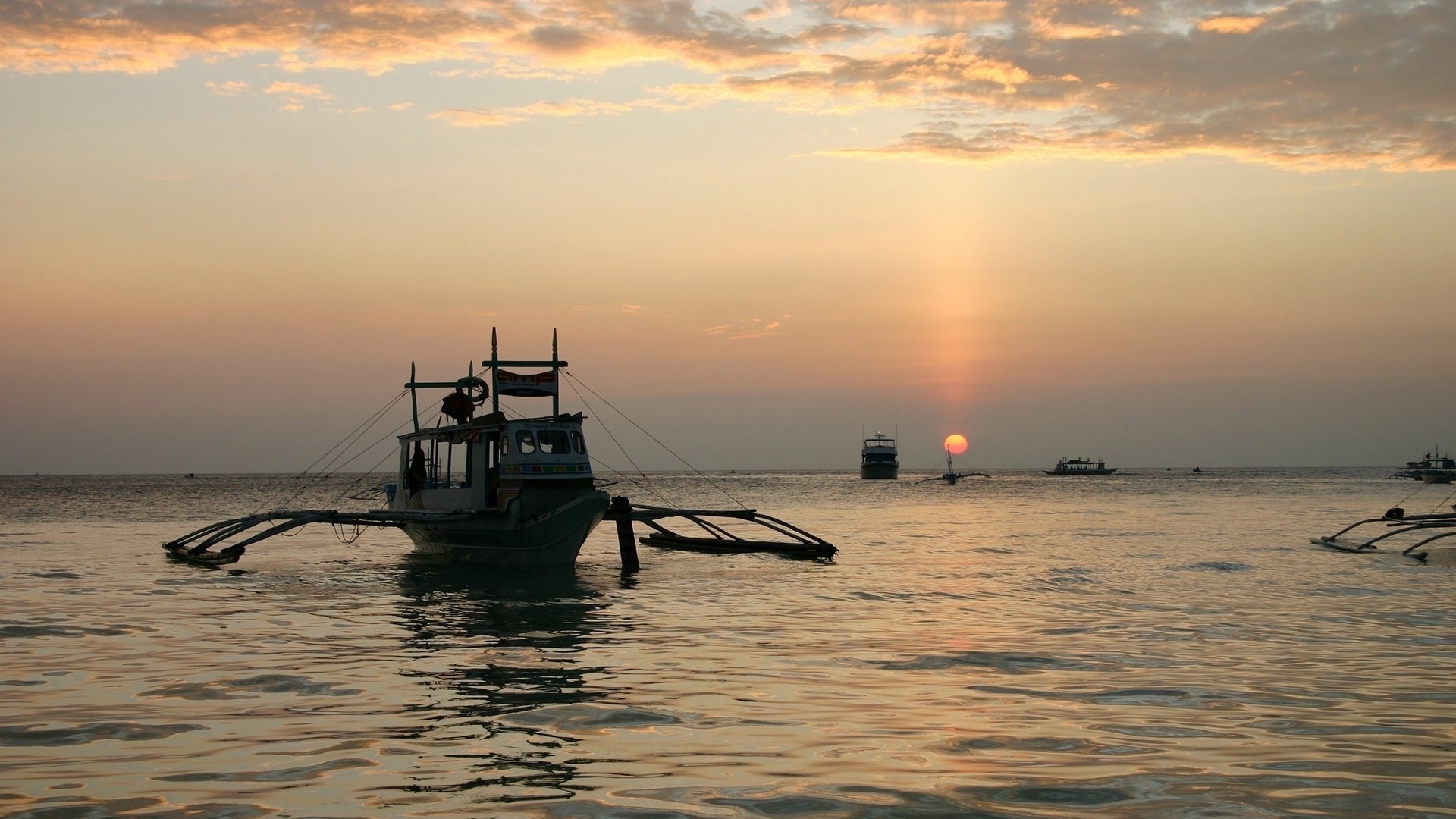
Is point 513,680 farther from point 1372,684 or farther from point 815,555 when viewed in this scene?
point 815,555

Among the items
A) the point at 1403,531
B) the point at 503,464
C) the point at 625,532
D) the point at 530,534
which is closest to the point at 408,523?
the point at 503,464

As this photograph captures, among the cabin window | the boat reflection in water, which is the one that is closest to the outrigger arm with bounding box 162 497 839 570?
the cabin window

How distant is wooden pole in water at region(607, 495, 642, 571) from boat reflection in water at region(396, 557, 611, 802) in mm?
3898

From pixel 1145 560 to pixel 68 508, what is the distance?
252 feet

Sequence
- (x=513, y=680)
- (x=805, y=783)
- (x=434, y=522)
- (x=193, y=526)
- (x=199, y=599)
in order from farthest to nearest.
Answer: (x=193, y=526), (x=434, y=522), (x=199, y=599), (x=513, y=680), (x=805, y=783)

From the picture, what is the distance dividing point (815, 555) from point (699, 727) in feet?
82.2

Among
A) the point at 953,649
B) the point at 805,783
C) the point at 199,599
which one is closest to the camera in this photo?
the point at 805,783

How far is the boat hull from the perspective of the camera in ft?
97.4

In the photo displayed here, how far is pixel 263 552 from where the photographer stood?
4075cm

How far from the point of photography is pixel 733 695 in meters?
12.9

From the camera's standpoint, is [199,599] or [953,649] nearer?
[953,649]

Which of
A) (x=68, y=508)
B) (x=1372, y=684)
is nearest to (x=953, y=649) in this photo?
(x=1372, y=684)

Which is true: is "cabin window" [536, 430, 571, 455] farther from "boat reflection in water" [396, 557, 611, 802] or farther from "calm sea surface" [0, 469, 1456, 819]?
"boat reflection in water" [396, 557, 611, 802]

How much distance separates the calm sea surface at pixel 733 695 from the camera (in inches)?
345
